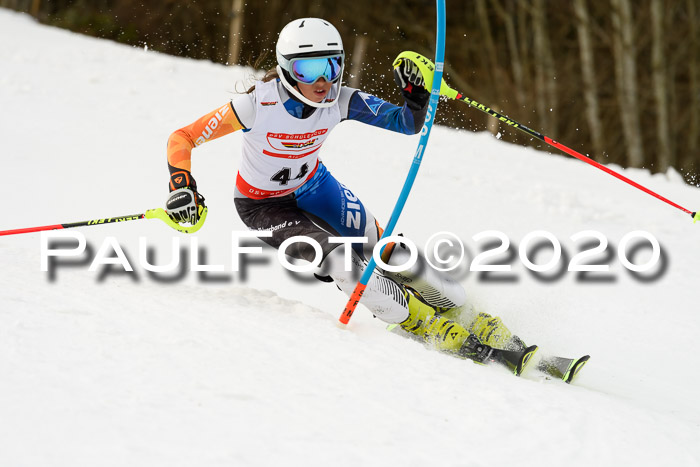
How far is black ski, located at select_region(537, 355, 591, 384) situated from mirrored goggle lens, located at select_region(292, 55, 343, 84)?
5.90ft

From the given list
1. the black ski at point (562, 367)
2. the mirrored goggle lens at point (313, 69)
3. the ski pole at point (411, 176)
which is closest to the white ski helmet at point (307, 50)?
the mirrored goggle lens at point (313, 69)

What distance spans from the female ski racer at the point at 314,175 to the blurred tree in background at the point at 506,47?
412 inches

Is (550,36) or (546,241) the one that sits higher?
(550,36)

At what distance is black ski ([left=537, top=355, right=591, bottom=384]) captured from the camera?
11.7ft

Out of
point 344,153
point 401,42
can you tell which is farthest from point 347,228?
point 401,42

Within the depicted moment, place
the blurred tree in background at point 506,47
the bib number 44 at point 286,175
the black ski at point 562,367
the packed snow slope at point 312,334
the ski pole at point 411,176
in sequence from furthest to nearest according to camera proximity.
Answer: the blurred tree in background at point 506,47 < the bib number 44 at point 286,175 < the black ski at point 562,367 < the ski pole at point 411,176 < the packed snow slope at point 312,334

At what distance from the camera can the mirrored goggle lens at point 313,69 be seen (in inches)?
139

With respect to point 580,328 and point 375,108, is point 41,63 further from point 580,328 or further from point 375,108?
point 580,328

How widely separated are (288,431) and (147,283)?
174 centimetres

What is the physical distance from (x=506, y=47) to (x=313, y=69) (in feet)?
60.9

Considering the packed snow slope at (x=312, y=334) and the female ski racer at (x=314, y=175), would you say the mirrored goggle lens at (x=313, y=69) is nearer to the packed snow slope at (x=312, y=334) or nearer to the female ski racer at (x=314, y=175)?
the female ski racer at (x=314, y=175)

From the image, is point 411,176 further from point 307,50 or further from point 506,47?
point 506,47

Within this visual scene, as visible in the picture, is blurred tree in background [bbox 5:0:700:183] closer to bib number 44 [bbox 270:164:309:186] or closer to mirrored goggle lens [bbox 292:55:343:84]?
bib number 44 [bbox 270:164:309:186]

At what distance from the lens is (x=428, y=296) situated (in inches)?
155
